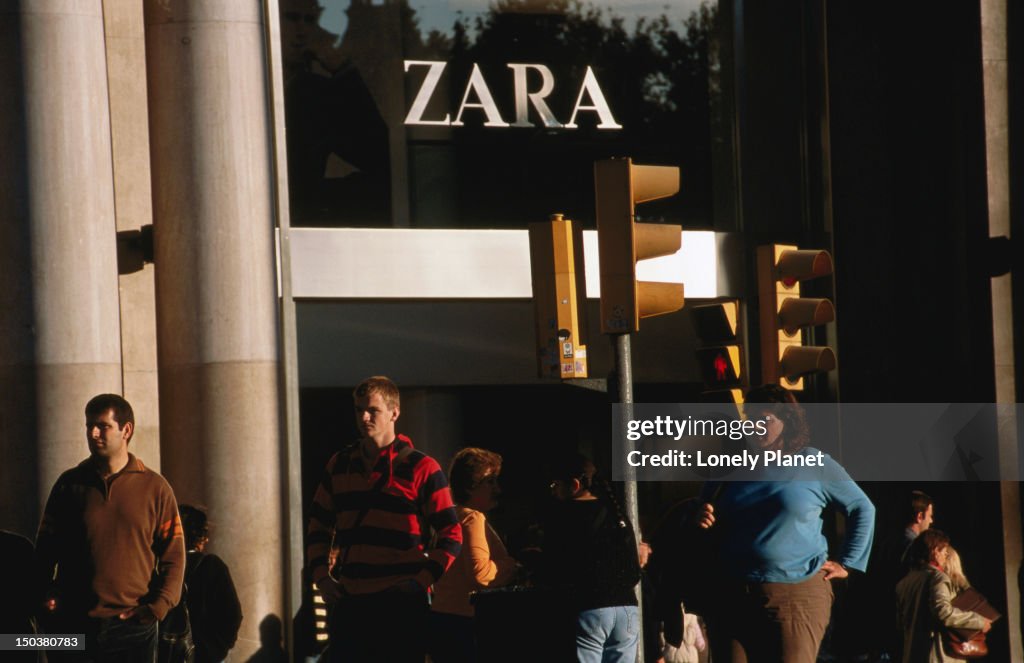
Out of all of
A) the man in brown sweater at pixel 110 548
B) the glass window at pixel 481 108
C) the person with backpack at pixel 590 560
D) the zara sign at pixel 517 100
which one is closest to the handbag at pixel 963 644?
the person with backpack at pixel 590 560

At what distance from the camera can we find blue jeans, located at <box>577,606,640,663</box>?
22.0 ft

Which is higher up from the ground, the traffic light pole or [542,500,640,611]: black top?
the traffic light pole

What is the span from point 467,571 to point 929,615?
3035 millimetres

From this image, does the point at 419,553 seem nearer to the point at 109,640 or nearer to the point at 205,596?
the point at 109,640

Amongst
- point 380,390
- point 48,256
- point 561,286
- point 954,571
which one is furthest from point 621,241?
point 48,256

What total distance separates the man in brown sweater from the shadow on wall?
3426 mm

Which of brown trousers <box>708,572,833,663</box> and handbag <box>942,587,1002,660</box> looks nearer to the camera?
brown trousers <box>708,572,833,663</box>

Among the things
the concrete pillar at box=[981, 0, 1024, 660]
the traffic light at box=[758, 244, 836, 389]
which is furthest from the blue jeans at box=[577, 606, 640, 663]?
the concrete pillar at box=[981, 0, 1024, 660]

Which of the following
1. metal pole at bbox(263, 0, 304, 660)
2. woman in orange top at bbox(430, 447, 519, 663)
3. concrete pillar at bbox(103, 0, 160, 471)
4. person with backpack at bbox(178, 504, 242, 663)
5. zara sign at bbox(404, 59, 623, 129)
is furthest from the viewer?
zara sign at bbox(404, 59, 623, 129)

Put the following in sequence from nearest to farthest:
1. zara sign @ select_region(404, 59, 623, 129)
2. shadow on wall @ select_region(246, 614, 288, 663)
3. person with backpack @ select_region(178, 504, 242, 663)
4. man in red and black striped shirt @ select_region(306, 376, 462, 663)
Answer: man in red and black striped shirt @ select_region(306, 376, 462, 663), person with backpack @ select_region(178, 504, 242, 663), shadow on wall @ select_region(246, 614, 288, 663), zara sign @ select_region(404, 59, 623, 129)

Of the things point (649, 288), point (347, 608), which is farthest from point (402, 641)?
point (649, 288)

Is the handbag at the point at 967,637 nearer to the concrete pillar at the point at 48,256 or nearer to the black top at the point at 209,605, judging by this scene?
the black top at the point at 209,605

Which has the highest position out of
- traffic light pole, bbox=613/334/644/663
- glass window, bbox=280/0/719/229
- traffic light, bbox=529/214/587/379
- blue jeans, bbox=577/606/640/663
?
glass window, bbox=280/0/719/229

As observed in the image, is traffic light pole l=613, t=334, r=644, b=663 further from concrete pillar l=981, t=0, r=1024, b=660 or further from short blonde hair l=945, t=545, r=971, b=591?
concrete pillar l=981, t=0, r=1024, b=660
